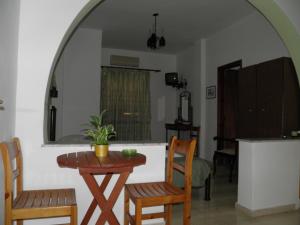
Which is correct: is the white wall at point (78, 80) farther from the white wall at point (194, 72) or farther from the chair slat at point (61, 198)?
the chair slat at point (61, 198)

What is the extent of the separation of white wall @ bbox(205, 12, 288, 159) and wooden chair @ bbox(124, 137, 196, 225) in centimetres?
267

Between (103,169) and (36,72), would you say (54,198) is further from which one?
(36,72)

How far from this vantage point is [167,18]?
4672 mm

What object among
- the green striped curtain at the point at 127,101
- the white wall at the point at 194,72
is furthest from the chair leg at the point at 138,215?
the green striped curtain at the point at 127,101

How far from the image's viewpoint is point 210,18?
4648 mm

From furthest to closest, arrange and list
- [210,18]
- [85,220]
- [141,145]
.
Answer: [210,18], [141,145], [85,220]

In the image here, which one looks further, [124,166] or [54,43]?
[54,43]

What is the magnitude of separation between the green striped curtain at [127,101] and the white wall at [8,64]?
14.6 feet

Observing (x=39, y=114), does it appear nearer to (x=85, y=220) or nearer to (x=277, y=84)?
(x=85, y=220)

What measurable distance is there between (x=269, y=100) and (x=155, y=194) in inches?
91.0

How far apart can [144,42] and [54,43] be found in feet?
13.8

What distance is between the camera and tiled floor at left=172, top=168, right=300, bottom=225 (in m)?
2.60

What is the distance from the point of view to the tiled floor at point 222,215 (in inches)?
102

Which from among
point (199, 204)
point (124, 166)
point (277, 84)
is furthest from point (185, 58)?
point (124, 166)
